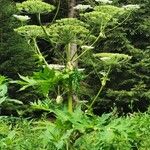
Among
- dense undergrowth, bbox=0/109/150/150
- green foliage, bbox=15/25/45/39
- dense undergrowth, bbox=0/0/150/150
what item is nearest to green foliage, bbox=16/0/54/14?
dense undergrowth, bbox=0/0/150/150

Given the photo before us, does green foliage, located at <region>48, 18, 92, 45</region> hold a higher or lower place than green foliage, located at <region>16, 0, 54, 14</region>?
lower

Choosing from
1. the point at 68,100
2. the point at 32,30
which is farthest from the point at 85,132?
the point at 32,30

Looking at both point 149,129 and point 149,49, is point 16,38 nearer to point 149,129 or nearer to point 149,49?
point 149,49

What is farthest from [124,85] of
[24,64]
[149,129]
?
[149,129]

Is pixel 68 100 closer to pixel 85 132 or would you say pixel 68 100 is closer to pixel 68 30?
pixel 85 132

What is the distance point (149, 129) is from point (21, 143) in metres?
1.10

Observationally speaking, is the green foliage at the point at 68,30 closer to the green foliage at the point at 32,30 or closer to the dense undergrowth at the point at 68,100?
the dense undergrowth at the point at 68,100

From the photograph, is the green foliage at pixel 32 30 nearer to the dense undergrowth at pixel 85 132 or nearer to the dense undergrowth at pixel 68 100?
the dense undergrowth at pixel 68 100

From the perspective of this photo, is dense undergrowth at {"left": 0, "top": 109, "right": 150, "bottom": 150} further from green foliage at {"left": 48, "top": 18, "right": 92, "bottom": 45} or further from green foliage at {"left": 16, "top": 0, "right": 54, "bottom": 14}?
green foliage at {"left": 16, "top": 0, "right": 54, "bottom": 14}

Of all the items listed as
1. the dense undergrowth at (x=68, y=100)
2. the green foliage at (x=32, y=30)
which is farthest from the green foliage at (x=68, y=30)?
the green foliage at (x=32, y=30)

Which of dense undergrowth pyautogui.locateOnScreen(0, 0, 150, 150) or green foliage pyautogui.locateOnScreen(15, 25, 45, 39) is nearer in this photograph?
dense undergrowth pyautogui.locateOnScreen(0, 0, 150, 150)

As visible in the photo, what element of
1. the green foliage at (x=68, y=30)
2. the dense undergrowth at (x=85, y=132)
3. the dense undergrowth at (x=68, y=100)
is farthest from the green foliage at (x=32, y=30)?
the dense undergrowth at (x=85, y=132)

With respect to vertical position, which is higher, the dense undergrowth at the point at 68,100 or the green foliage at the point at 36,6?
the green foliage at the point at 36,6

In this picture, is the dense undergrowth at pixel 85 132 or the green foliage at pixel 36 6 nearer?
the dense undergrowth at pixel 85 132
